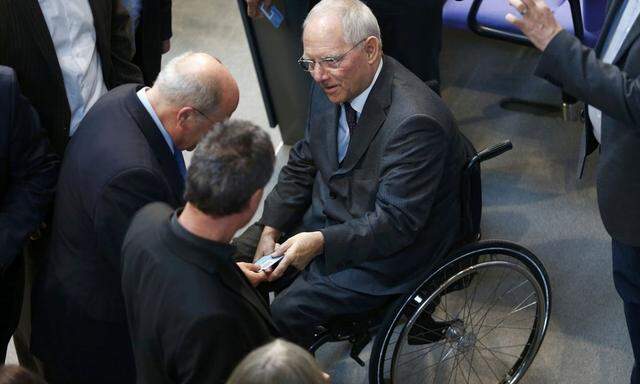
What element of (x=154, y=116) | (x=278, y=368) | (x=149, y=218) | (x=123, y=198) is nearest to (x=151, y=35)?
(x=154, y=116)

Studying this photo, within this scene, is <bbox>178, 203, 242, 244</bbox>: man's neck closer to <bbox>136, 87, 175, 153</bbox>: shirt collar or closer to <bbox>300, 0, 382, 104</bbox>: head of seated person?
<bbox>136, 87, 175, 153</bbox>: shirt collar

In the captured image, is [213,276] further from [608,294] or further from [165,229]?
[608,294]

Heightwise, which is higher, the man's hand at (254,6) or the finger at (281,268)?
the man's hand at (254,6)

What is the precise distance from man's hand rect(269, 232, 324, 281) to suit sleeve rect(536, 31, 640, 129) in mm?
791

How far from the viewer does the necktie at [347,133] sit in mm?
2545

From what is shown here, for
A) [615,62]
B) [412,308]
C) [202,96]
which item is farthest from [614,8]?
[202,96]

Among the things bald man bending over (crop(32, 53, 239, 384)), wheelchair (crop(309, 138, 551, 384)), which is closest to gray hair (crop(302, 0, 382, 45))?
bald man bending over (crop(32, 53, 239, 384))

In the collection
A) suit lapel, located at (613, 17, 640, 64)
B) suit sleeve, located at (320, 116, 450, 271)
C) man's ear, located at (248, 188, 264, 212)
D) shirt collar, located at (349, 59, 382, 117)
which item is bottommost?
suit sleeve, located at (320, 116, 450, 271)

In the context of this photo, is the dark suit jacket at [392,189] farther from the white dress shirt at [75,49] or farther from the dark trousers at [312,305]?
the white dress shirt at [75,49]

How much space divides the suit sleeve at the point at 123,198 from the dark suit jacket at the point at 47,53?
0.76 m

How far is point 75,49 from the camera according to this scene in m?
2.85

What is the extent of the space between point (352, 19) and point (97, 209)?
882mm

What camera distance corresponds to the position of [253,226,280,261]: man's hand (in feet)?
8.62

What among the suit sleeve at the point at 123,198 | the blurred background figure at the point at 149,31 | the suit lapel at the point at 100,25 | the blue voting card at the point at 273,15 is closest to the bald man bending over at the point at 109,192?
the suit sleeve at the point at 123,198
